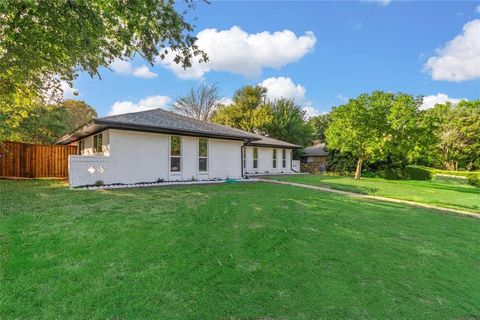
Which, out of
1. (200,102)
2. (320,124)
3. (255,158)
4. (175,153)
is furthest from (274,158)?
(320,124)

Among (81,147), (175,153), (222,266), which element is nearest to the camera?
(222,266)

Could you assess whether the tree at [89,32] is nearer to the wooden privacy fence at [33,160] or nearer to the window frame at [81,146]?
the wooden privacy fence at [33,160]

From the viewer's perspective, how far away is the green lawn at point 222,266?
8.93 ft

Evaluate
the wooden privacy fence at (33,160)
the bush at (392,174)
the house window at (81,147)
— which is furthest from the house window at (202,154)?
the bush at (392,174)

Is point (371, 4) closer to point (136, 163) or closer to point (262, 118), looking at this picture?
point (136, 163)

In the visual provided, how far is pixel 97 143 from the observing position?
1355 centimetres

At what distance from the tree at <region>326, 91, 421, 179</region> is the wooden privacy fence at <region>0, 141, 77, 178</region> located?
62.8 feet

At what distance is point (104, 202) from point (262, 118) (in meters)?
24.8

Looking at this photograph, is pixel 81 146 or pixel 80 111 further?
pixel 80 111

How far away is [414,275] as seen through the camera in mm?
3924

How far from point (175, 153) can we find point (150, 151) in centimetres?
135

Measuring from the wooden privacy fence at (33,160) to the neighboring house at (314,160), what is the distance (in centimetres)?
2245

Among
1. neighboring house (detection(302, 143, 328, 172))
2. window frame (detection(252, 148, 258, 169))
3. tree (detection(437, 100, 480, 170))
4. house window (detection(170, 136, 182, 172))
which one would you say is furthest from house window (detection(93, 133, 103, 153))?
tree (detection(437, 100, 480, 170))

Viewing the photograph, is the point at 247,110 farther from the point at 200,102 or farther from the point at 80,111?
the point at 80,111
